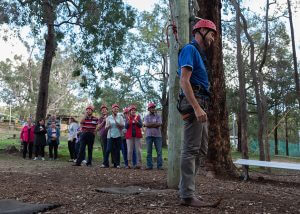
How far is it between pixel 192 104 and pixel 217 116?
4.64 meters

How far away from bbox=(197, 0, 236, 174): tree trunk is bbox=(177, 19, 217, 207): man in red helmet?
4120mm

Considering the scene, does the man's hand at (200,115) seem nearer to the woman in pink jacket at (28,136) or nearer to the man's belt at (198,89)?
the man's belt at (198,89)

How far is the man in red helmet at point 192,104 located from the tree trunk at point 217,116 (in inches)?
162

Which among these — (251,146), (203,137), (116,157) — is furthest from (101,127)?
(251,146)

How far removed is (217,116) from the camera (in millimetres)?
8586

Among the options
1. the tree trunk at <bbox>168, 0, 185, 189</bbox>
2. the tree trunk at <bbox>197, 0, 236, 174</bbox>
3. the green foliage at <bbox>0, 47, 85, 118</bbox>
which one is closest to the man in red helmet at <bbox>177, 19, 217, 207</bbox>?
the tree trunk at <bbox>168, 0, 185, 189</bbox>

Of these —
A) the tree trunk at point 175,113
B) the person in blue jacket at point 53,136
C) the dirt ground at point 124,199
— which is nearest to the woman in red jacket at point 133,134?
the person in blue jacket at point 53,136

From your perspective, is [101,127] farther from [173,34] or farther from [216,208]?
[216,208]

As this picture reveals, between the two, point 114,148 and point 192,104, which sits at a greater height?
point 192,104

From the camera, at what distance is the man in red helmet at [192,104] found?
4184 mm

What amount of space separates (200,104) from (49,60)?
15519mm

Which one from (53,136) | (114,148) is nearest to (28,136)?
(53,136)

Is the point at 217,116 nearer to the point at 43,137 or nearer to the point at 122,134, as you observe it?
the point at 122,134

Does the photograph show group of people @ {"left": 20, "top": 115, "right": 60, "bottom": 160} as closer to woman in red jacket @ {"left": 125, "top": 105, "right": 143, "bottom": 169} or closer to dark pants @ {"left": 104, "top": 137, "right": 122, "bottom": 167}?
dark pants @ {"left": 104, "top": 137, "right": 122, "bottom": 167}
